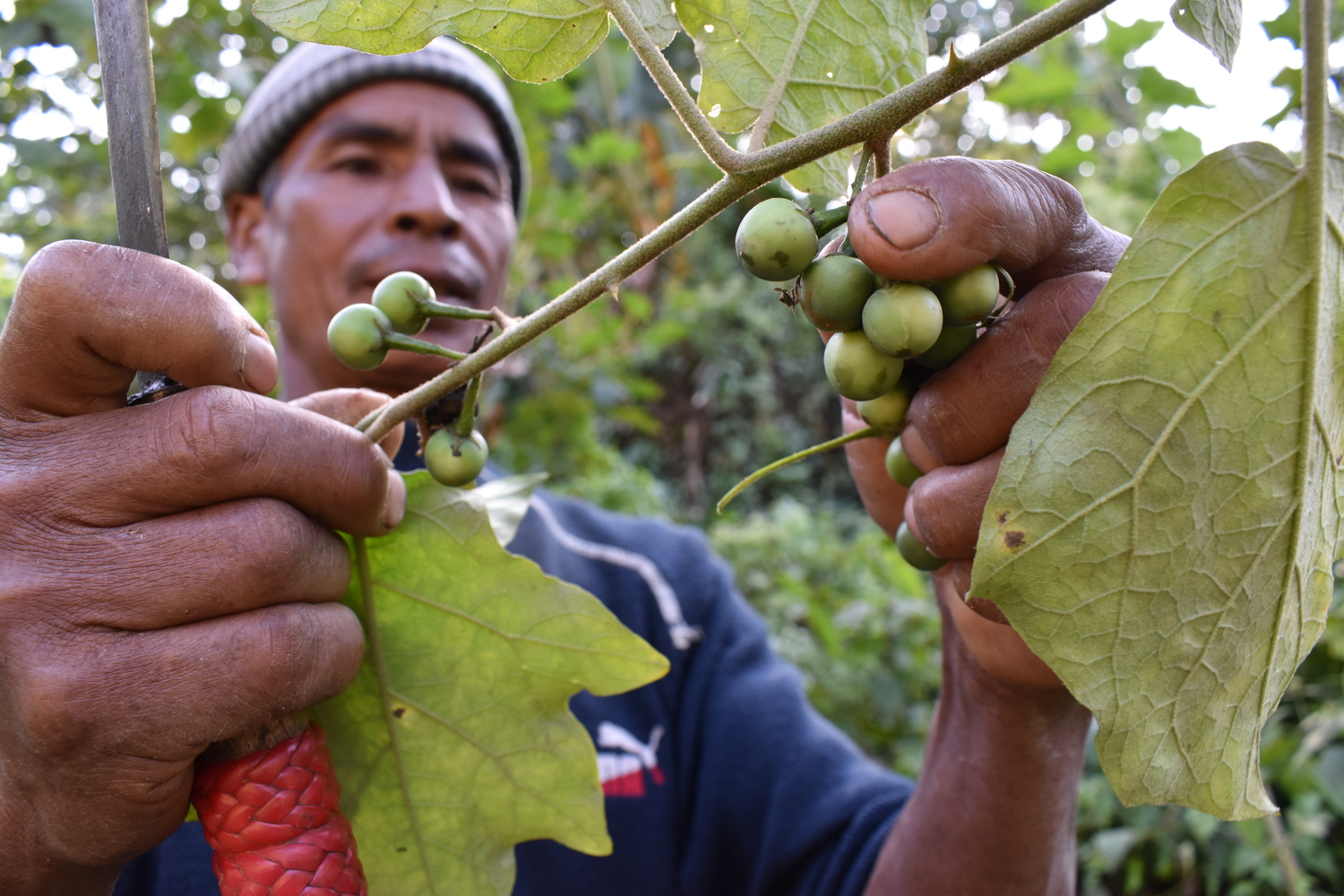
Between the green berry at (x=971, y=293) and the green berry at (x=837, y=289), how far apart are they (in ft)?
0.22

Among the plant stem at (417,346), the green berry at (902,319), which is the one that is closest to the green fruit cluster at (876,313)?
the green berry at (902,319)

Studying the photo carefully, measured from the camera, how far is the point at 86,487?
867mm

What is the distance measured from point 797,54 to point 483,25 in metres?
→ 0.30

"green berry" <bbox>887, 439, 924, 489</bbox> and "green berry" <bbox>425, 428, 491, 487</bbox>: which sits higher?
"green berry" <bbox>425, 428, 491, 487</bbox>

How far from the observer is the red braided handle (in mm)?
808

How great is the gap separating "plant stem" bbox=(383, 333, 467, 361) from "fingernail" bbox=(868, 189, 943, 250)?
15.9 inches

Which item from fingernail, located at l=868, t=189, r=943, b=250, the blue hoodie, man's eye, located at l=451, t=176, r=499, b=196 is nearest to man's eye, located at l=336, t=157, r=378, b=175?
man's eye, located at l=451, t=176, r=499, b=196

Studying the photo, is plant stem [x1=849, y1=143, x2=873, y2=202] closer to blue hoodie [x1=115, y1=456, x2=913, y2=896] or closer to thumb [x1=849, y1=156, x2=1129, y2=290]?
thumb [x1=849, y1=156, x2=1129, y2=290]

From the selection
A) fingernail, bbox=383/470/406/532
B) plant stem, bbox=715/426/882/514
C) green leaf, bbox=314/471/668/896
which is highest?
plant stem, bbox=715/426/882/514

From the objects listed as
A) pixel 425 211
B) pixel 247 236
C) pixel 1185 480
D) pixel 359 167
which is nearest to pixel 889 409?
pixel 1185 480

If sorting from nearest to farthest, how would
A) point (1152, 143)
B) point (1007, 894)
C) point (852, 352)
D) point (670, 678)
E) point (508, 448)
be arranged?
point (852, 352), point (1007, 894), point (670, 678), point (1152, 143), point (508, 448)

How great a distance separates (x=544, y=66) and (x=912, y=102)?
0.37 m

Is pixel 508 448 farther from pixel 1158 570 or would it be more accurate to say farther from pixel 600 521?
pixel 1158 570

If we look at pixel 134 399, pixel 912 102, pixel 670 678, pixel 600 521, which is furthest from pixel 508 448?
pixel 912 102
